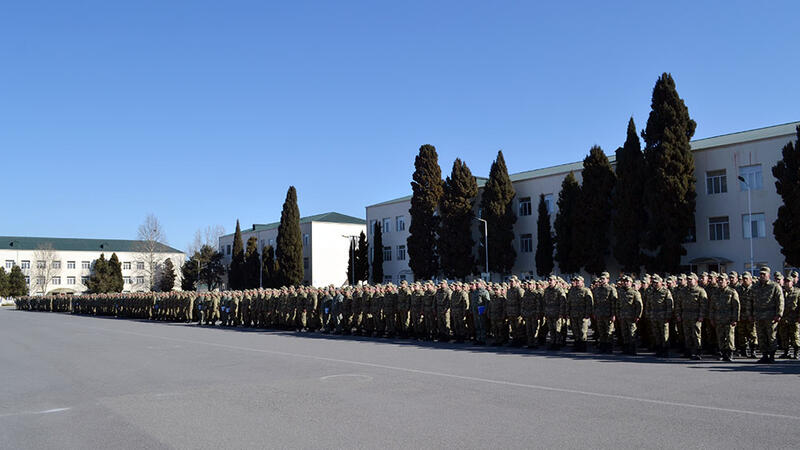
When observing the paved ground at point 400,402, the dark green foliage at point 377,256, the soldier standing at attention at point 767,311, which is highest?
the dark green foliage at point 377,256

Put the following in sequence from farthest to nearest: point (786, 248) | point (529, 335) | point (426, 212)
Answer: point (426, 212) < point (786, 248) < point (529, 335)

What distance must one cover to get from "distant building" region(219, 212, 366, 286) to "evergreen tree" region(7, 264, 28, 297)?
151 feet

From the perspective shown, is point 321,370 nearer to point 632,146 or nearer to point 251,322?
point 251,322

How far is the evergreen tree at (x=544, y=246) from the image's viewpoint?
1708 inches

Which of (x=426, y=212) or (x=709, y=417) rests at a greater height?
(x=426, y=212)

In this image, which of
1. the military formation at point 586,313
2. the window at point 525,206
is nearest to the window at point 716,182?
the window at point 525,206

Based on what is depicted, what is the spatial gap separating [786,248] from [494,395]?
90.4 feet

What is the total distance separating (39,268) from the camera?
340 feet

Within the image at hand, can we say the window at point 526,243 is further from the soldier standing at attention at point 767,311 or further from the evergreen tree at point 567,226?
the soldier standing at attention at point 767,311

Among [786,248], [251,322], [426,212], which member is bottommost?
[251,322]

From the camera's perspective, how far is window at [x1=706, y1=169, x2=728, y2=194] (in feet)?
118

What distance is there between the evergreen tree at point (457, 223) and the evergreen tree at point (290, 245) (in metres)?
21.4

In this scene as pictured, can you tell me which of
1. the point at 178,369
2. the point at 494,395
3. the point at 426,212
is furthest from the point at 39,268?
the point at 494,395

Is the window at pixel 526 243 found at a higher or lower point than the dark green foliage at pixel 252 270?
higher
